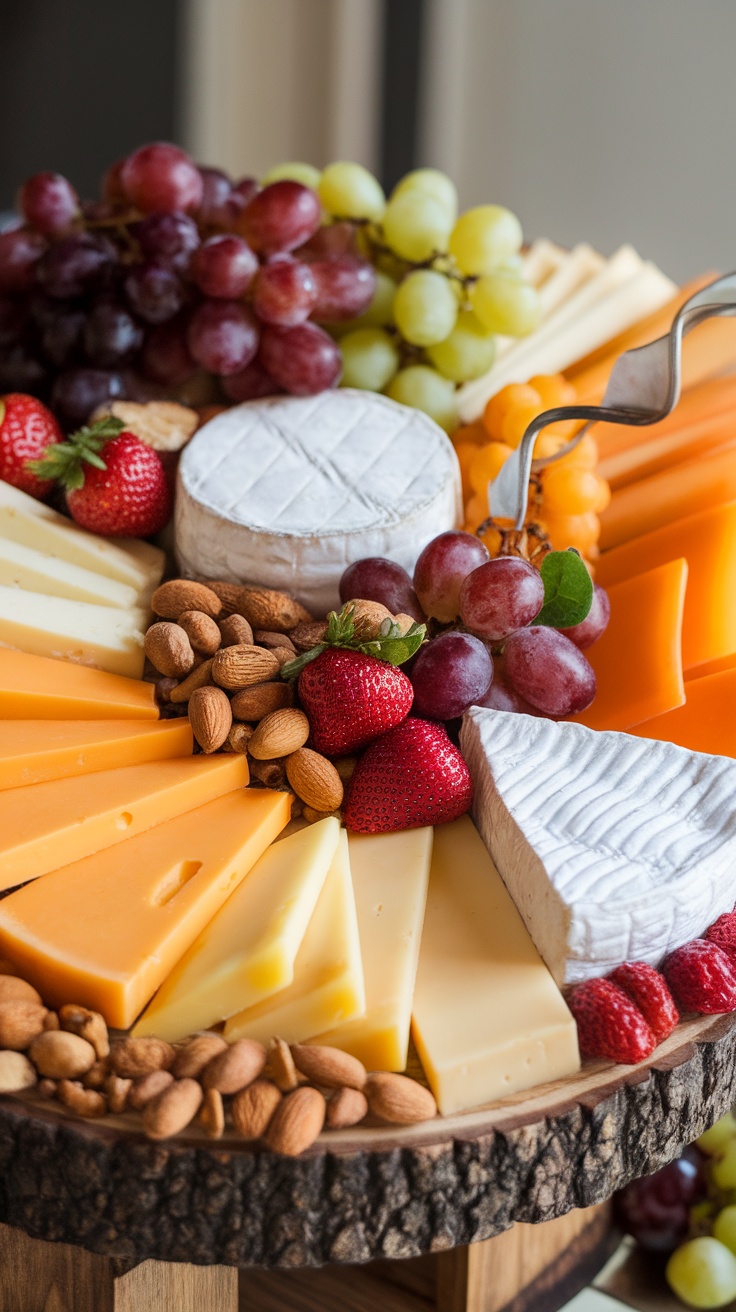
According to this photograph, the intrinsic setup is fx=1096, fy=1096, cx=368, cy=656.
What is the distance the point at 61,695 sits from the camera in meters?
1.34

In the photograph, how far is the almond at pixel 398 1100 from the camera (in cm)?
98

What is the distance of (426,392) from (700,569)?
558 mm

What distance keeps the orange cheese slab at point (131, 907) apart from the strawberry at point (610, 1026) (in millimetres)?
382

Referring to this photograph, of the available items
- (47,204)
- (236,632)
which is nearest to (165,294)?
(47,204)

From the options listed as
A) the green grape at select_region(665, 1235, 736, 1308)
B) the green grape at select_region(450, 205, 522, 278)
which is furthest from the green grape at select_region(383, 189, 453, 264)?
the green grape at select_region(665, 1235, 736, 1308)

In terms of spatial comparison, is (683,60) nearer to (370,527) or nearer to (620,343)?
(620,343)

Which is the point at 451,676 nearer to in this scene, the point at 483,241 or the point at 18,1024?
the point at 18,1024

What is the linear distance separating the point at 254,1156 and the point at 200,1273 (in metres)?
0.38

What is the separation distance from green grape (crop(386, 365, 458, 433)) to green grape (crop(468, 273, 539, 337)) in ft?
0.40

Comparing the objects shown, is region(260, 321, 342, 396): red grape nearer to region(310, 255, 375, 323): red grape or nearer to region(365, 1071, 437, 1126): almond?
region(310, 255, 375, 323): red grape

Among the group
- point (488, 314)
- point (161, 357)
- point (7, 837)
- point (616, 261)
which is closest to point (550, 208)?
point (616, 261)

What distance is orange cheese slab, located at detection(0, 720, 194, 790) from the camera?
1.25 m

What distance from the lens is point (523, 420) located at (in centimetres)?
161

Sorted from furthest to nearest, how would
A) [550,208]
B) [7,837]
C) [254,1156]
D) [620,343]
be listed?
[550,208] < [620,343] < [7,837] < [254,1156]
